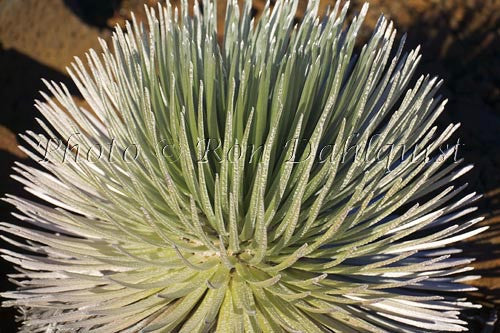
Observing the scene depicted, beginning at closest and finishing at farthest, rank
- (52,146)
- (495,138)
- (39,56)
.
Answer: (52,146)
(495,138)
(39,56)

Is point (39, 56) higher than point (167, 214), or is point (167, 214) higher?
point (39, 56)

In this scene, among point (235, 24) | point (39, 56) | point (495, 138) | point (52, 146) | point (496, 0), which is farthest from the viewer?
point (496, 0)

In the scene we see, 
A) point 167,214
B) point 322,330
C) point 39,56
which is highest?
point 39,56

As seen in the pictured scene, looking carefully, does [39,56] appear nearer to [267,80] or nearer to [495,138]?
[267,80]

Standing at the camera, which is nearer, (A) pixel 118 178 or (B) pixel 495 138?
(A) pixel 118 178

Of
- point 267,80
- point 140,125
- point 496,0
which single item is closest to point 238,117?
point 267,80

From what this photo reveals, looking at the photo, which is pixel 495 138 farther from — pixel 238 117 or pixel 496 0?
pixel 238 117
